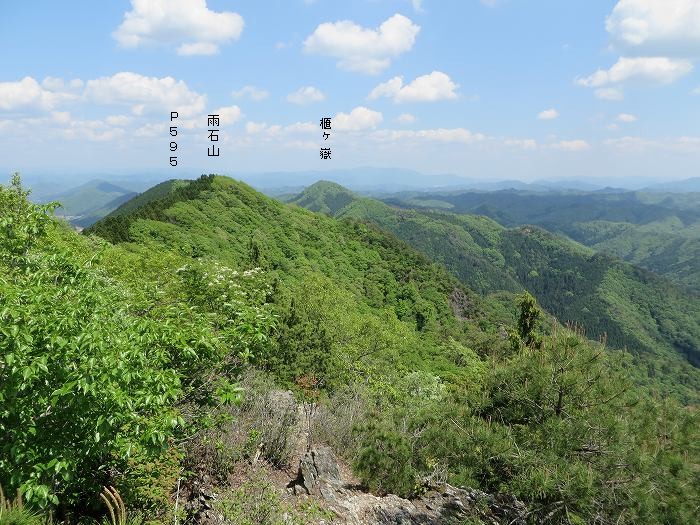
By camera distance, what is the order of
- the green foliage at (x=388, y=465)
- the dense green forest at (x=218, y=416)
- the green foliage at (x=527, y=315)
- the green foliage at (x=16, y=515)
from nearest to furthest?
the green foliage at (x=16, y=515), the dense green forest at (x=218, y=416), the green foliage at (x=388, y=465), the green foliage at (x=527, y=315)

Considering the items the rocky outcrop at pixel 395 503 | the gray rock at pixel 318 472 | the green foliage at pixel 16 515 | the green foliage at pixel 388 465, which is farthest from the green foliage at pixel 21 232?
the green foliage at pixel 388 465

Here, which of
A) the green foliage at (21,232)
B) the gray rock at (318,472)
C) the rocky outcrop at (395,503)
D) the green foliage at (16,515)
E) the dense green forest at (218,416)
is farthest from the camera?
the gray rock at (318,472)

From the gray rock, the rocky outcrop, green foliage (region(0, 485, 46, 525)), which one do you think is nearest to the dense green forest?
green foliage (region(0, 485, 46, 525))

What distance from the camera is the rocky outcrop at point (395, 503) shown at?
8.20 meters

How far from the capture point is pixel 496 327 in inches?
4018

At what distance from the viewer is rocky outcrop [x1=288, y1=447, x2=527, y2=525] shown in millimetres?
8195

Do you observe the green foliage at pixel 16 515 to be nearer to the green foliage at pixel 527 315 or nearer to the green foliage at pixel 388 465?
the green foliage at pixel 388 465

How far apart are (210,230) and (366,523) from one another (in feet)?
225

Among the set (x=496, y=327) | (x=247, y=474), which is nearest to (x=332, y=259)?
(x=496, y=327)

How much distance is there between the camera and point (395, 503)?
9633mm

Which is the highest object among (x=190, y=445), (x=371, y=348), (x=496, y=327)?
(x=190, y=445)

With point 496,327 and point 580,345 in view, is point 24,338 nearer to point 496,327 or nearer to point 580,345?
point 580,345

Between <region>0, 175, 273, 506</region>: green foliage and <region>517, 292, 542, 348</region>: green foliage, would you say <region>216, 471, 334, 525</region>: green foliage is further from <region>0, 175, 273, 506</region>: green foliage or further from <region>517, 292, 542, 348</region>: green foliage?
<region>517, 292, 542, 348</region>: green foliage

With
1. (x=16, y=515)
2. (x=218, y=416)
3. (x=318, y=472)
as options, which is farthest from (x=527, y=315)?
(x=16, y=515)
